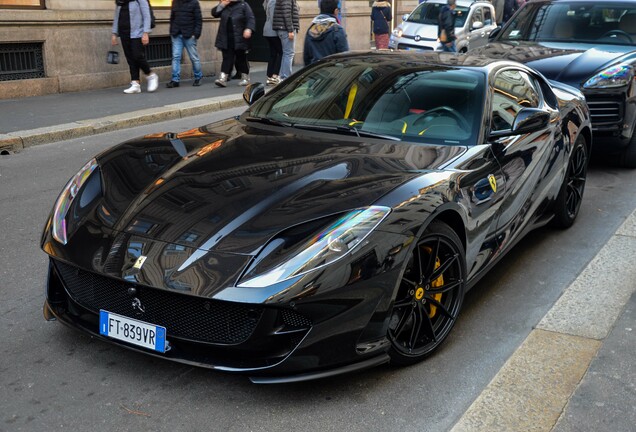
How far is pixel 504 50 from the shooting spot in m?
9.44

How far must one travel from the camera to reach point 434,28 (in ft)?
63.3

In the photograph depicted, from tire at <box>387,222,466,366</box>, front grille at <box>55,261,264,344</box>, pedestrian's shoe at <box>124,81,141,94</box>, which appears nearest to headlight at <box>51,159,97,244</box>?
front grille at <box>55,261,264,344</box>

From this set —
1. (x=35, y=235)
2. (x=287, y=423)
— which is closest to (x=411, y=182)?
(x=287, y=423)

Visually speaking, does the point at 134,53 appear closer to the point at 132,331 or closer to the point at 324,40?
the point at 324,40

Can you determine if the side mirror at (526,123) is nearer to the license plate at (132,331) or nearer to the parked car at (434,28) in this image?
the license plate at (132,331)

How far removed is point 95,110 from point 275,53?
4369 millimetres

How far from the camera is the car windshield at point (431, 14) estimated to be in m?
19.8

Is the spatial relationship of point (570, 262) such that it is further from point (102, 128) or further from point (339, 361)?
point (102, 128)

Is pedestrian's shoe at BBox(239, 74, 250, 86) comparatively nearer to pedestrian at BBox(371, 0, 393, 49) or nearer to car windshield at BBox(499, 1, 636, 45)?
car windshield at BBox(499, 1, 636, 45)

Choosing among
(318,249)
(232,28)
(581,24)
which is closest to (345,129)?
(318,249)

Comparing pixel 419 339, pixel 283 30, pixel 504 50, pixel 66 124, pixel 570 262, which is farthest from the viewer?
pixel 283 30

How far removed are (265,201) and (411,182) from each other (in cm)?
75

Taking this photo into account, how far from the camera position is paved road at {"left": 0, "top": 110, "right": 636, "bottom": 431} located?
346 cm

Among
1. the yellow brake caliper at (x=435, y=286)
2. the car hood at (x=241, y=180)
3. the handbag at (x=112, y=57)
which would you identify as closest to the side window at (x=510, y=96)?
the car hood at (x=241, y=180)
